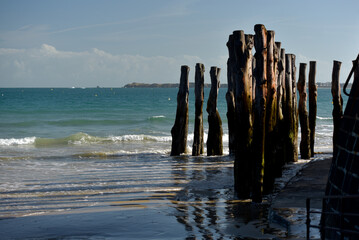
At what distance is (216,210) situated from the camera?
8.67 metres

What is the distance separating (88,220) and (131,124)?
26.8m

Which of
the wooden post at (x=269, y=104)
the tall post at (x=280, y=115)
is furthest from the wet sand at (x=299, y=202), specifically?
the tall post at (x=280, y=115)

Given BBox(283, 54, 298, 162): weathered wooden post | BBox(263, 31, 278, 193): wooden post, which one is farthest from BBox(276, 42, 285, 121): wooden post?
BBox(263, 31, 278, 193): wooden post

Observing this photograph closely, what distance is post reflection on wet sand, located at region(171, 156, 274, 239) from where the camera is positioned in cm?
728

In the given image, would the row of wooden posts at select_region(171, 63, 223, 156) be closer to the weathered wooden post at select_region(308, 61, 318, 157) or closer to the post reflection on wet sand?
the weathered wooden post at select_region(308, 61, 318, 157)

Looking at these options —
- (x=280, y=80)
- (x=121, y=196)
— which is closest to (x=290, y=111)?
(x=280, y=80)

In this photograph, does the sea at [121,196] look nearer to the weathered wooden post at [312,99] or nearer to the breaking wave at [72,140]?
the breaking wave at [72,140]

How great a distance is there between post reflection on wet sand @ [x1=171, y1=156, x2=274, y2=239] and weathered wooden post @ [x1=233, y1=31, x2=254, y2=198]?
0.40 metres

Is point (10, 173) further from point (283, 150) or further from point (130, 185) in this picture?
point (283, 150)

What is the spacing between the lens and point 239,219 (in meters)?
7.95

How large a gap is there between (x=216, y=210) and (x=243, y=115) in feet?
6.66

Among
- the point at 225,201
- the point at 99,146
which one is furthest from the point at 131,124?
the point at 225,201

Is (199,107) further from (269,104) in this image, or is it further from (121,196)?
(269,104)

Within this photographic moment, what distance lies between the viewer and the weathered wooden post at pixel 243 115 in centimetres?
921
